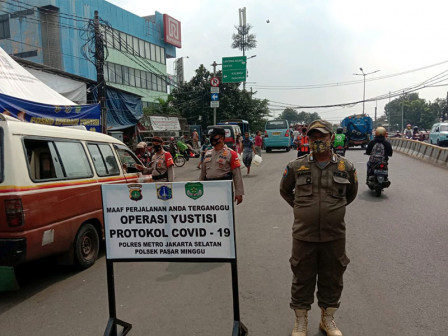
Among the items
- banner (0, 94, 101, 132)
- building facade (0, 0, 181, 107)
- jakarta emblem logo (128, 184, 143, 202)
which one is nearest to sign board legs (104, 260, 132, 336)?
jakarta emblem logo (128, 184, 143, 202)

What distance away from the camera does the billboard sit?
41.1 m

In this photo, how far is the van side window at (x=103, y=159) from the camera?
16.4ft

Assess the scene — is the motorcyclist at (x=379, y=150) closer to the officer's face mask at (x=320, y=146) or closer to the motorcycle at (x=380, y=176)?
the motorcycle at (x=380, y=176)

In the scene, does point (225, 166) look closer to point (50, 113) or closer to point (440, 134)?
point (50, 113)

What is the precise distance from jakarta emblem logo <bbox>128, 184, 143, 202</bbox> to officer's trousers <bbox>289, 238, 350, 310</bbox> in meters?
1.34

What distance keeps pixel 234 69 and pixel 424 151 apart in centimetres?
1549

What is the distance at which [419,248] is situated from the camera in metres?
4.93

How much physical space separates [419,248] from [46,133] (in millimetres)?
5076

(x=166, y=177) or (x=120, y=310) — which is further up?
(x=166, y=177)

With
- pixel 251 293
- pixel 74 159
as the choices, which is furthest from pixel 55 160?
pixel 251 293

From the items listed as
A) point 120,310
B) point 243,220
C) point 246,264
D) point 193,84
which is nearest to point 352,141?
point 193,84

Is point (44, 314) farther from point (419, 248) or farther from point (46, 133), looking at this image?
point (419, 248)

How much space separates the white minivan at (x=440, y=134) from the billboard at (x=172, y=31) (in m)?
29.8

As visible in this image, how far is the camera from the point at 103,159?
525 centimetres
